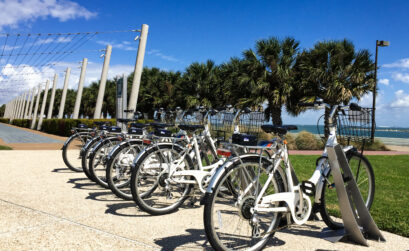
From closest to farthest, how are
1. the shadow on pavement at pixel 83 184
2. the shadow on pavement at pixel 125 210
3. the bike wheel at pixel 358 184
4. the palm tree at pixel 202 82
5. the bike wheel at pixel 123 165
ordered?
the bike wheel at pixel 358 184, the shadow on pavement at pixel 125 210, the bike wheel at pixel 123 165, the shadow on pavement at pixel 83 184, the palm tree at pixel 202 82

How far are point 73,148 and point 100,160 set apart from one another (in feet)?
4.42

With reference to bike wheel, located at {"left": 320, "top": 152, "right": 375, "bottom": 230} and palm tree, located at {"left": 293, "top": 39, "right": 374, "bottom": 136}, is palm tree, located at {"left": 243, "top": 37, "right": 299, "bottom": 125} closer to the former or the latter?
palm tree, located at {"left": 293, "top": 39, "right": 374, "bottom": 136}

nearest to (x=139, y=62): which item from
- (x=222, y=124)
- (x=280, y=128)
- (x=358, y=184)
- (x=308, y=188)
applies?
(x=222, y=124)

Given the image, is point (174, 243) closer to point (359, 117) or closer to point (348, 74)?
point (359, 117)

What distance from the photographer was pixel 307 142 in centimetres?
1834

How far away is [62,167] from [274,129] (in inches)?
244

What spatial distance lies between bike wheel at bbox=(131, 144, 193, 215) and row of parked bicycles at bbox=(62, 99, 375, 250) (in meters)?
0.01

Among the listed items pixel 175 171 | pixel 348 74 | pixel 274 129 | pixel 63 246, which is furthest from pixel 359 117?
pixel 348 74

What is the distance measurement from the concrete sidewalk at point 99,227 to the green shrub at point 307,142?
47.5 ft

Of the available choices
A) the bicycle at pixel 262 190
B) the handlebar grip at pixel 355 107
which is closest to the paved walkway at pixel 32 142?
the bicycle at pixel 262 190

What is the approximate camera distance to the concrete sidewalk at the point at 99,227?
309cm

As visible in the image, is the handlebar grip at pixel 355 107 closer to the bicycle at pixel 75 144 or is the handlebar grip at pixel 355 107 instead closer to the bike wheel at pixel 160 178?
the bike wheel at pixel 160 178

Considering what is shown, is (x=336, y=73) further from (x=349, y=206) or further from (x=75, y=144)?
(x=349, y=206)

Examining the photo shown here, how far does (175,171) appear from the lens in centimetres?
412
